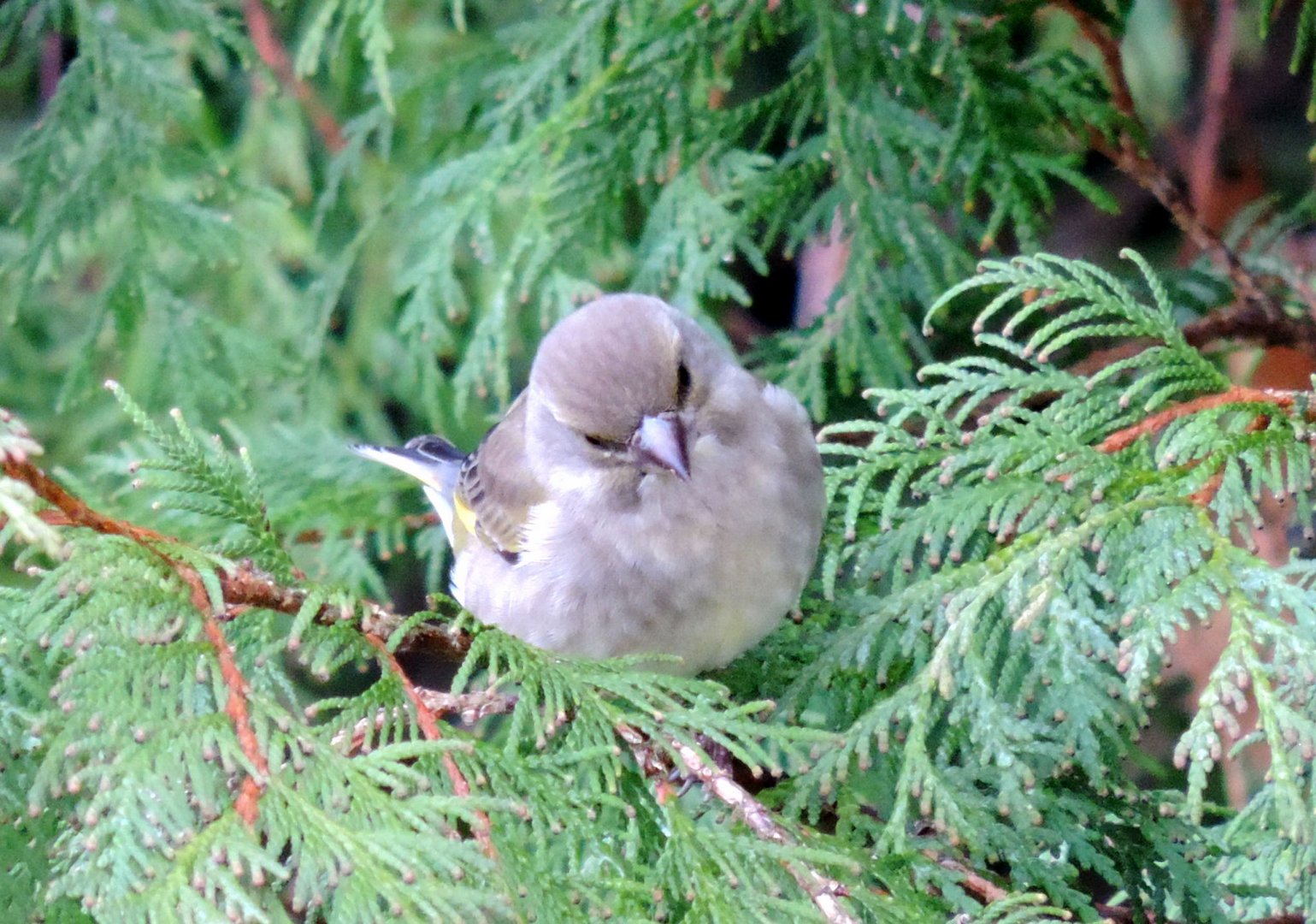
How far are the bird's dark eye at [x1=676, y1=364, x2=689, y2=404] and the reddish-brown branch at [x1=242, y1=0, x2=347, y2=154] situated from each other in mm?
1920

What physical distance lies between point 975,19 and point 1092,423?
1141 millimetres

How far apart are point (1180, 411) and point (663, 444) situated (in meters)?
0.84

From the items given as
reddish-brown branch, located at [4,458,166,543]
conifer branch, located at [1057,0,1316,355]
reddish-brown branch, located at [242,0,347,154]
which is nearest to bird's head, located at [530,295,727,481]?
reddish-brown branch, located at [4,458,166,543]

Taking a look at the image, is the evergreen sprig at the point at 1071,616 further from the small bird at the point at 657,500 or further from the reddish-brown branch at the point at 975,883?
the small bird at the point at 657,500

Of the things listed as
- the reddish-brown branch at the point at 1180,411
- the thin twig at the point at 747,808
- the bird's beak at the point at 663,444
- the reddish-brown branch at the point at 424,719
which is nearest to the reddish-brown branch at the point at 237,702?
the reddish-brown branch at the point at 424,719

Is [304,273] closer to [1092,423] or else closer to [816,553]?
[816,553]

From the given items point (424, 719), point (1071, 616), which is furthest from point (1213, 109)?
point (424, 719)

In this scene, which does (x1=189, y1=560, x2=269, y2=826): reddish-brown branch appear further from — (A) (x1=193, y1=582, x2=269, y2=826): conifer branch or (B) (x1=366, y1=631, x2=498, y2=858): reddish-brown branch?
(B) (x1=366, y1=631, x2=498, y2=858): reddish-brown branch

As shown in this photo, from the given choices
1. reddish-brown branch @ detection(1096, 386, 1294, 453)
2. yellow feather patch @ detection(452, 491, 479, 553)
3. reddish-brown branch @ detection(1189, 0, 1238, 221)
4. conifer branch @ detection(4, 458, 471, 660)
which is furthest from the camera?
reddish-brown branch @ detection(1189, 0, 1238, 221)

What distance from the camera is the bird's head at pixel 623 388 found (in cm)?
226

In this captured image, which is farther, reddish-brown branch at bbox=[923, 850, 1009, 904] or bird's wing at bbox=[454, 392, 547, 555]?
bird's wing at bbox=[454, 392, 547, 555]

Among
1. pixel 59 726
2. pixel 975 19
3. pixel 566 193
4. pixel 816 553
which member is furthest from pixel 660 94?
pixel 59 726

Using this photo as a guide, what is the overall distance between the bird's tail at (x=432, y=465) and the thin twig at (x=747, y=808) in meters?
1.61

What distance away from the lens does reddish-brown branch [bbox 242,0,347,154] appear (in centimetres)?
403
